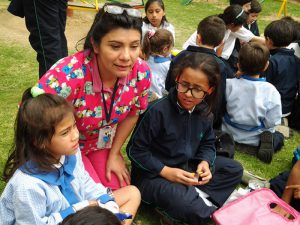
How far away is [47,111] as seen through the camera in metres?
1.62

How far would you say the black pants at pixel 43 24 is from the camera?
9.56 feet

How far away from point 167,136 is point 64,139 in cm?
77

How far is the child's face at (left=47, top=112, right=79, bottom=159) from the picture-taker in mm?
1665

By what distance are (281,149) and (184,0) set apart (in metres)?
6.79

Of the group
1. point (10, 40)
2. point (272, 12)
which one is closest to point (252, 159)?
point (10, 40)

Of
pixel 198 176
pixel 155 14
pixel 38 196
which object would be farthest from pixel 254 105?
pixel 38 196

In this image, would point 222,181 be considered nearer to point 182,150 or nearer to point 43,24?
point 182,150

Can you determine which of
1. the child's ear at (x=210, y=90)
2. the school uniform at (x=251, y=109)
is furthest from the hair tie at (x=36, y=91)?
the school uniform at (x=251, y=109)


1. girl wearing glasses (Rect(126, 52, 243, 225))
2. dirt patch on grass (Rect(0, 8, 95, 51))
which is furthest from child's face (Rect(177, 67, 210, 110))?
dirt patch on grass (Rect(0, 8, 95, 51))

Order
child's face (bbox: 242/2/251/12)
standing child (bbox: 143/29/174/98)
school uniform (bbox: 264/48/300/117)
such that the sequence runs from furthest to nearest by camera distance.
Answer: child's face (bbox: 242/2/251/12)
school uniform (bbox: 264/48/300/117)
standing child (bbox: 143/29/174/98)

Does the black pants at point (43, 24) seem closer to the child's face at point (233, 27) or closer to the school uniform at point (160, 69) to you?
the school uniform at point (160, 69)

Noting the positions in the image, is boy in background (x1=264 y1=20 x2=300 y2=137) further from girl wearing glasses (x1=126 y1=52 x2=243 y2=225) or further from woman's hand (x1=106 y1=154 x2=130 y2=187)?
woman's hand (x1=106 y1=154 x2=130 y2=187)

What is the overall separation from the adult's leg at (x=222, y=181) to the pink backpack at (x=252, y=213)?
267 millimetres

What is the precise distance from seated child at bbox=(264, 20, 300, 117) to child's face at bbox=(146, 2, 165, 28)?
4.24 ft
